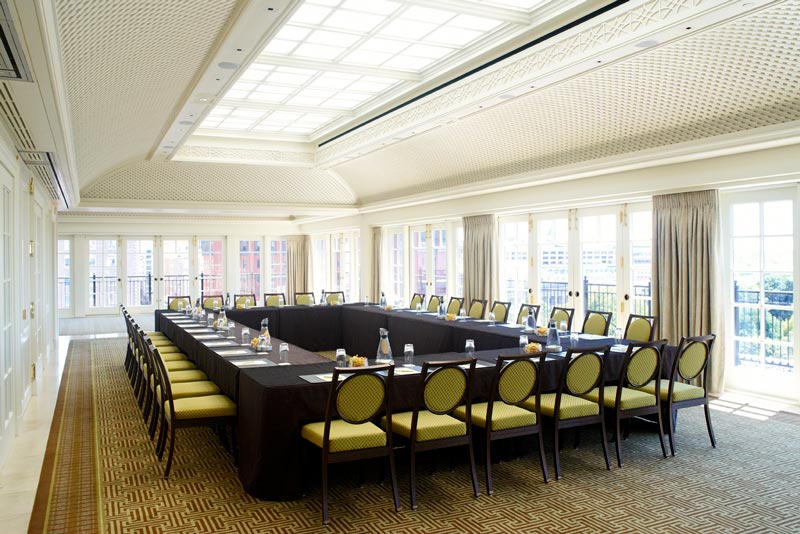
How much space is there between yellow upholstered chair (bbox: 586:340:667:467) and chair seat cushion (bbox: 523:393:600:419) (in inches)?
8.0

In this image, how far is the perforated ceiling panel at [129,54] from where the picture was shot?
3781 millimetres

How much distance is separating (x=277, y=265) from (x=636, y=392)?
1637cm

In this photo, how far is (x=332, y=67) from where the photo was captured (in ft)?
24.4

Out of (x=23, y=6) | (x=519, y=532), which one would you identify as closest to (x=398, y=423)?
(x=519, y=532)

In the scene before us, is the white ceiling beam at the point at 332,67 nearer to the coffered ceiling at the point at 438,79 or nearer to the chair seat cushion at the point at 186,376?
the coffered ceiling at the point at 438,79

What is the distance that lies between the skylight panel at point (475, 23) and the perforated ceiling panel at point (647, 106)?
47.2 inches

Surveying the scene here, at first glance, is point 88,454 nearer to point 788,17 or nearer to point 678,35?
point 678,35

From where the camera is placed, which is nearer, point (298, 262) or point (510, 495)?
point (510, 495)

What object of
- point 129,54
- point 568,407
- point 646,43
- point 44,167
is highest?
point 646,43

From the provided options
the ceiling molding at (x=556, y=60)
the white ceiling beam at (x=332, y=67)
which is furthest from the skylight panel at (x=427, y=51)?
the white ceiling beam at (x=332, y=67)

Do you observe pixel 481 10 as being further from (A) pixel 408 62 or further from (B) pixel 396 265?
(B) pixel 396 265

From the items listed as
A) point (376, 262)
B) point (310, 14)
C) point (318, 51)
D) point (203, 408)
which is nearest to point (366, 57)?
point (318, 51)

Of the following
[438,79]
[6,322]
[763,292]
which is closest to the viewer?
[6,322]

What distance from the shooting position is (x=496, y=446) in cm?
514
